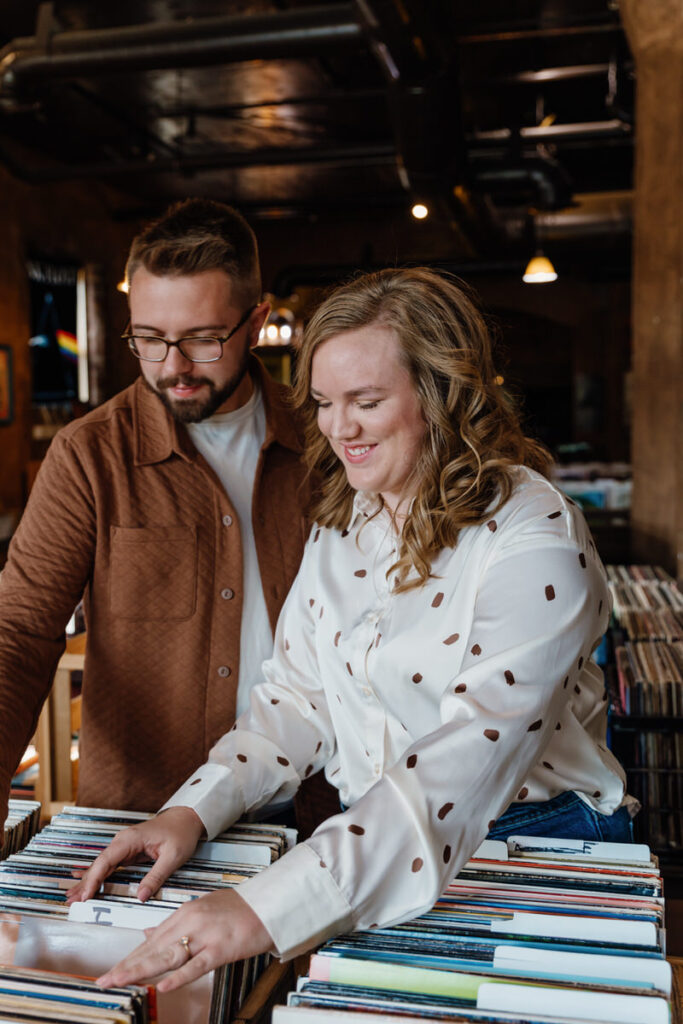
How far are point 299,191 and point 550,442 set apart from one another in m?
5.56

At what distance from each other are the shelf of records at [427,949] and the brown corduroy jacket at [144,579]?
585 millimetres

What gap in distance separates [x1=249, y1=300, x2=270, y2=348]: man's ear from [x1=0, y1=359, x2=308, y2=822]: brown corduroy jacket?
0.77 feet

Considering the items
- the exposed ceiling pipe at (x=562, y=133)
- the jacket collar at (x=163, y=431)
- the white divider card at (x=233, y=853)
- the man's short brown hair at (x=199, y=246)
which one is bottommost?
the white divider card at (x=233, y=853)

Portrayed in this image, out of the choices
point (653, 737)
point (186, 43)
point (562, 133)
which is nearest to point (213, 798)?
point (653, 737)

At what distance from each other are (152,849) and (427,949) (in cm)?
42

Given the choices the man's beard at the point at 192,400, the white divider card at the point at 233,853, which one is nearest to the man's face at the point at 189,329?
the man's beard at the point at 192,400

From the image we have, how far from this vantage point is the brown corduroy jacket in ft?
5.99

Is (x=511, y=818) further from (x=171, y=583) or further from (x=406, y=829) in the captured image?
(x=171, y=583)

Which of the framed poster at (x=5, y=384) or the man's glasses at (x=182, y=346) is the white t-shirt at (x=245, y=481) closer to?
the man's glasses at (x=182, y=346)

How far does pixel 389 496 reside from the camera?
153 centimetres

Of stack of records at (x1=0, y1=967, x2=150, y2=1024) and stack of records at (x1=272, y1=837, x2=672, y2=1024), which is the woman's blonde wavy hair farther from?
stack of records at (x1=0, y1=967, x2=150, y2=1024)

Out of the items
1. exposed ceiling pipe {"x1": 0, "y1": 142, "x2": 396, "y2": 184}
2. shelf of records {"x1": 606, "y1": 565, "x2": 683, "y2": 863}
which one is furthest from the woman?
exposed ceiling pipe {"x1": 0, "y1": 142, "x2": 396, "y2": 184}

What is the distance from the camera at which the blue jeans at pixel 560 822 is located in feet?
4.81

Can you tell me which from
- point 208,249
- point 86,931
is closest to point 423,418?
point 208,249
